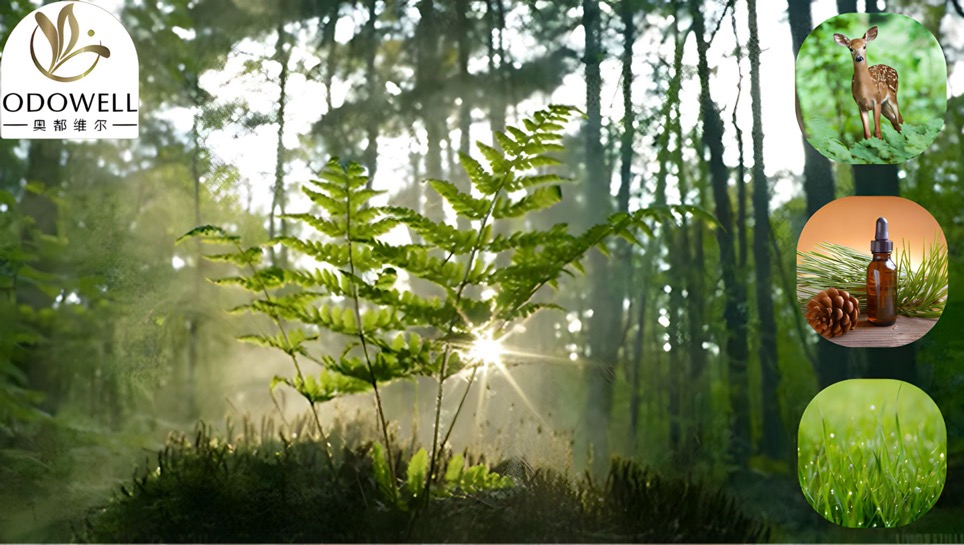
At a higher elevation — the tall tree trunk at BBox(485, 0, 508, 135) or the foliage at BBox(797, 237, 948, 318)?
the tall tree trunk at BBox(485, 0, 508, 135)

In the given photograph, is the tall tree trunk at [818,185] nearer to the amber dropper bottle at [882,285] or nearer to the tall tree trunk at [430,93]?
the amber dropper bottle at [882,285]

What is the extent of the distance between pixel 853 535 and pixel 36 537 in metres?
2.35

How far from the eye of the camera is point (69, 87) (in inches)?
97.3

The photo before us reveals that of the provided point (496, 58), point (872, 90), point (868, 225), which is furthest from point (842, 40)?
point (496, 58)

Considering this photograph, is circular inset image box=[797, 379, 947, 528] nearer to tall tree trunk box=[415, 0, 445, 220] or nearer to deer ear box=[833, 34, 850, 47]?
deer ear box=[833, 34, 850, 47]

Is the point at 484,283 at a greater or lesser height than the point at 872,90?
lesser

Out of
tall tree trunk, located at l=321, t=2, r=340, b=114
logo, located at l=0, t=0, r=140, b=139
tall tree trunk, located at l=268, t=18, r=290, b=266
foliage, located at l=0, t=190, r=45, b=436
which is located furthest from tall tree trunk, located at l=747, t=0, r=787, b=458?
foliage, located at l=0, t=190, r=45, b=436

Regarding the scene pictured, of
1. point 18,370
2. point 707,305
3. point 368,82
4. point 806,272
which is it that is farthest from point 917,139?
point 18,370

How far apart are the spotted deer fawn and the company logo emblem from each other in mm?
2291

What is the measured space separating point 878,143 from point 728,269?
23.0 inches

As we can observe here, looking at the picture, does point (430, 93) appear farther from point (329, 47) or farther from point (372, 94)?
point (329, 47)

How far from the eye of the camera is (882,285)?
7.57 feet

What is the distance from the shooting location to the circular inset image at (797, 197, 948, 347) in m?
2.31

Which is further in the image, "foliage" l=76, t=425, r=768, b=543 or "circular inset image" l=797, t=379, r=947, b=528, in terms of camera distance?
"circular inset image" l=797, t=379, r=947, b=528
